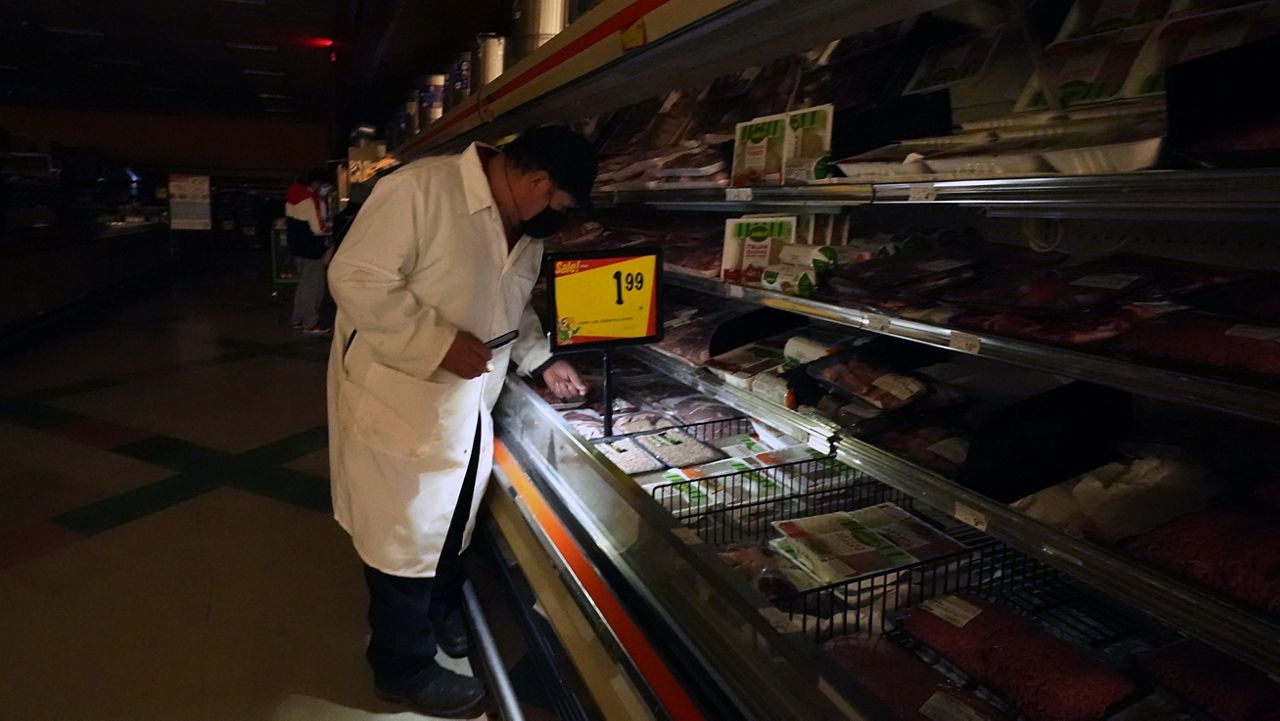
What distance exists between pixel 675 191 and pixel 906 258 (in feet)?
2.42

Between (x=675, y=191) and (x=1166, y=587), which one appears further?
(x=675, y=191)

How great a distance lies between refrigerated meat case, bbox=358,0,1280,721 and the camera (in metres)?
1.05

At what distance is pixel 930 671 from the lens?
4.57ft

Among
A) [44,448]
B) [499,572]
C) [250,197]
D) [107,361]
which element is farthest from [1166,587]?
[250,197]

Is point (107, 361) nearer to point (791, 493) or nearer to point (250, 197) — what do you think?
point (791, 493)

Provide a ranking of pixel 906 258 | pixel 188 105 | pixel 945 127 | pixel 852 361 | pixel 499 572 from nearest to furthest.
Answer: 1. pixel 945 127
2. pixel 906 258
3. pixel 852 361
4. pixel 499 572
5. pixel 188 105

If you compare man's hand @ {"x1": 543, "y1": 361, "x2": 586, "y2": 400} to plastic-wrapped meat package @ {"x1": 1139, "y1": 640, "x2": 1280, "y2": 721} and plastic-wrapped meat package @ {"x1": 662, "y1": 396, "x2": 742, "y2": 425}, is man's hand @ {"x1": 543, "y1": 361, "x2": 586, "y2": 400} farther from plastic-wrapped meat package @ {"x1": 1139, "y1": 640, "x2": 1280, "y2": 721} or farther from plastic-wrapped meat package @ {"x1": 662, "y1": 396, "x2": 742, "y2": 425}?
plastic-wrapped meat package @ {"x1": 1139, "y1": 640, "x2": 1280, "y2": 721}

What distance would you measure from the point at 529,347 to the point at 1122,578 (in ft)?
6.41

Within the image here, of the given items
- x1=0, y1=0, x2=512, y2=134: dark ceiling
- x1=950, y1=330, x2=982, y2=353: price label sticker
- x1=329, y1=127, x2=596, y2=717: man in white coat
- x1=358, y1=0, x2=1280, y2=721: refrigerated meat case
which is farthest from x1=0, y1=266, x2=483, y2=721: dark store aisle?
x1=0, y1=0, x2=512, y2=134: dark ceiling

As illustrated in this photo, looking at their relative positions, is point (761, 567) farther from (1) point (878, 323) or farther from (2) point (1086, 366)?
(2) point (1086, 366)

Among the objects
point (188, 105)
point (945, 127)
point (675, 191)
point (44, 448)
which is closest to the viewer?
point (945, 127)

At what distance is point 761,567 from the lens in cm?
164

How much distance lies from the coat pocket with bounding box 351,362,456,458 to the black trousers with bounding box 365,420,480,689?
0.23 metres

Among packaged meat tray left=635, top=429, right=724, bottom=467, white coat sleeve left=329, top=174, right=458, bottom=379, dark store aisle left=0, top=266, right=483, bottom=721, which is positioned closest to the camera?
white coat sleeve left=329, top=174, right=458, bottom=379
